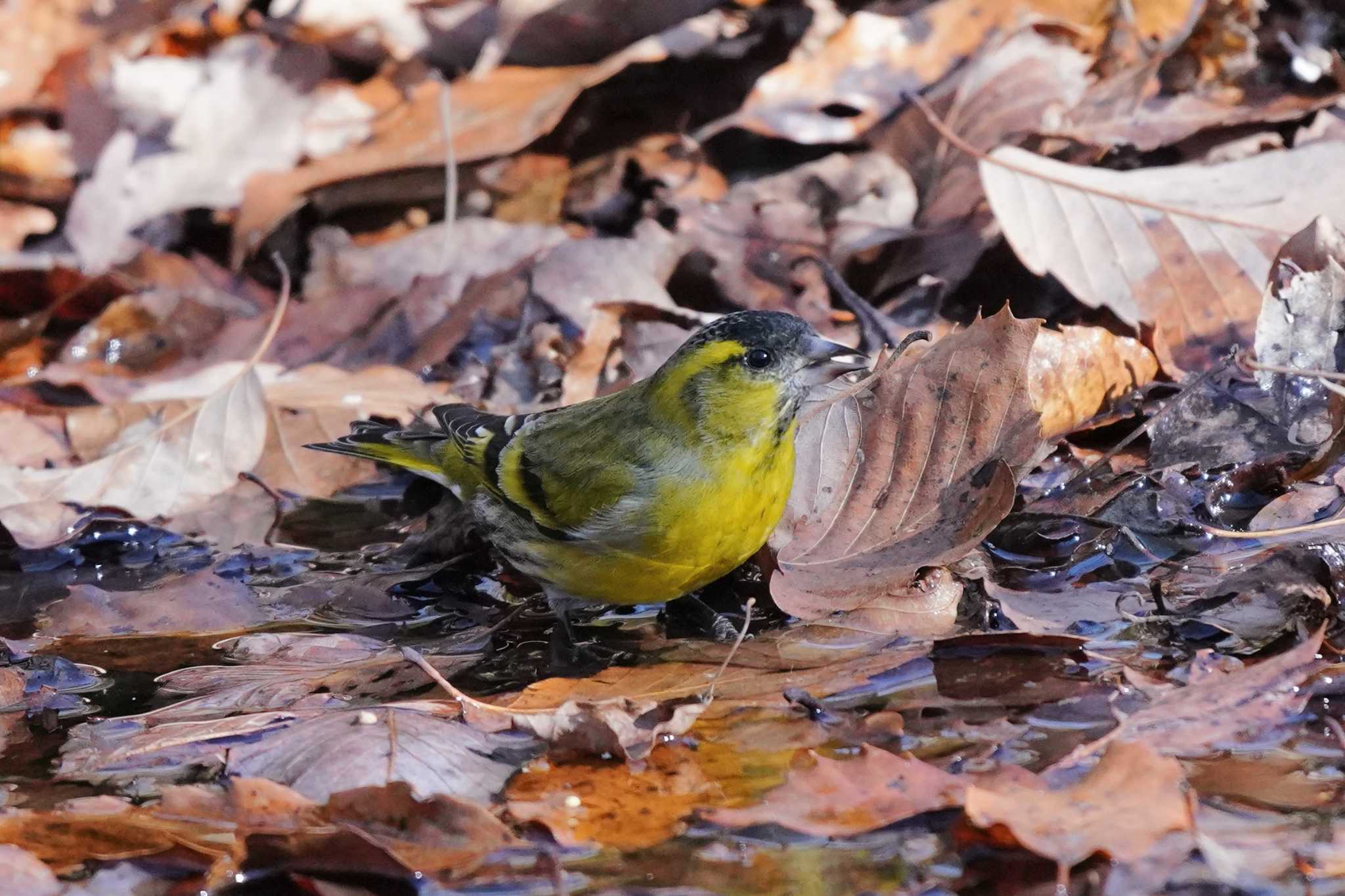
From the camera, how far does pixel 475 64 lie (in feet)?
25.9

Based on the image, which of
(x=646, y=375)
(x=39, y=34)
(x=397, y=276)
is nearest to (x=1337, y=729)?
(x=646, y=375)

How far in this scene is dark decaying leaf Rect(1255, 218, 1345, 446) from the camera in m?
4.41

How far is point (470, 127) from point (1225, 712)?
16.8 feet

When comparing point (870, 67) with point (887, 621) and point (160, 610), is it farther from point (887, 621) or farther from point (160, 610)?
point (160, 610)

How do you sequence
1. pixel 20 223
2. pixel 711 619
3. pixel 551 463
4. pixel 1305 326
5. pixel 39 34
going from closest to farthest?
1. pixel 711 619
2. pixel 1305 326
3. pixel 551 463
4. pixel 20 223
5. pixel 39 34

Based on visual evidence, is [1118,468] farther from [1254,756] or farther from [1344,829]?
[1344,829]

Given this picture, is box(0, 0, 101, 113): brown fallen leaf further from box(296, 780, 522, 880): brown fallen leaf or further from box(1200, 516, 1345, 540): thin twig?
box(1200, 516, 1345, 540): thin twig

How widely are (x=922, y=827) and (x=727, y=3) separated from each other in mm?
5631

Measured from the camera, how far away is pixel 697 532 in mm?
4191

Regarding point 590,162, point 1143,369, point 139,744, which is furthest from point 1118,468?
point 590,162

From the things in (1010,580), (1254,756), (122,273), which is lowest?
(122,273)

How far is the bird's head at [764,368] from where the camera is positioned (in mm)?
→ 4402

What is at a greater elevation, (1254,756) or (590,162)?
(1254,756)

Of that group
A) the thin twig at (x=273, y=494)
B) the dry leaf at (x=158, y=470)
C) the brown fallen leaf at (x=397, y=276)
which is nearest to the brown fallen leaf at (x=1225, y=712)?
the thin twig at (x=273, y=494)
